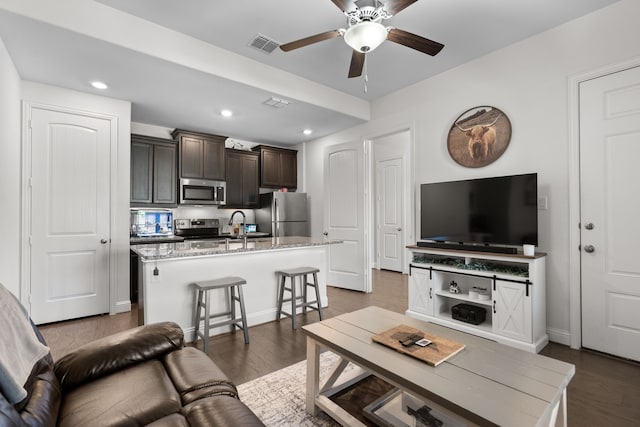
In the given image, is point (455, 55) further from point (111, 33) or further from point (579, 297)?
point (111, 33)

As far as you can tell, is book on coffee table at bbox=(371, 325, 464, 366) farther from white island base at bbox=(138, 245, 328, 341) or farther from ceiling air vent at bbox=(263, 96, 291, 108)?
ceiling air vent at bbox=(263, 96, 291, 108)

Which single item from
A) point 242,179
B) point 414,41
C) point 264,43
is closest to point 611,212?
point 414,41

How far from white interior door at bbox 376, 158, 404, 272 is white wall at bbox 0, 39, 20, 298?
5.86 m

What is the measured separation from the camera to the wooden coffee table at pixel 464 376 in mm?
1133

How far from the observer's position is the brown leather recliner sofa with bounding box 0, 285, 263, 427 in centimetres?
108

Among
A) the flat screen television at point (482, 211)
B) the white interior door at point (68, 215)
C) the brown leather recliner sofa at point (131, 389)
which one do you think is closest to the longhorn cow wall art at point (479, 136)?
the flat screen television at point (482, 211)

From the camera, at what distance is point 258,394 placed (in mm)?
2027

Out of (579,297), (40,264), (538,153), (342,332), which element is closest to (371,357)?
(342,332)

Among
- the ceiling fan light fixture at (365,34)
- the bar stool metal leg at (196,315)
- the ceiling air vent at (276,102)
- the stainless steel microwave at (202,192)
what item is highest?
the ceiling air vent at (276,102)

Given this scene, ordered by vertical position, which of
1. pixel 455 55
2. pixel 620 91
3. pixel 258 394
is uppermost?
pixel 455 55

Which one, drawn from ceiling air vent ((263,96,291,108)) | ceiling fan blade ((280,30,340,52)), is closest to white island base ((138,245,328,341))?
ceiling air vent ((263,96,291,108))

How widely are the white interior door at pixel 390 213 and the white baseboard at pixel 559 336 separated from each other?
359cm

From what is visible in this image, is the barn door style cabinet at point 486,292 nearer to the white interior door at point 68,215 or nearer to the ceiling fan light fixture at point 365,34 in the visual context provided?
the ceiling fan light fixture at point 365,34

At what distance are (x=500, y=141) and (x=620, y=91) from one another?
0.94 m
